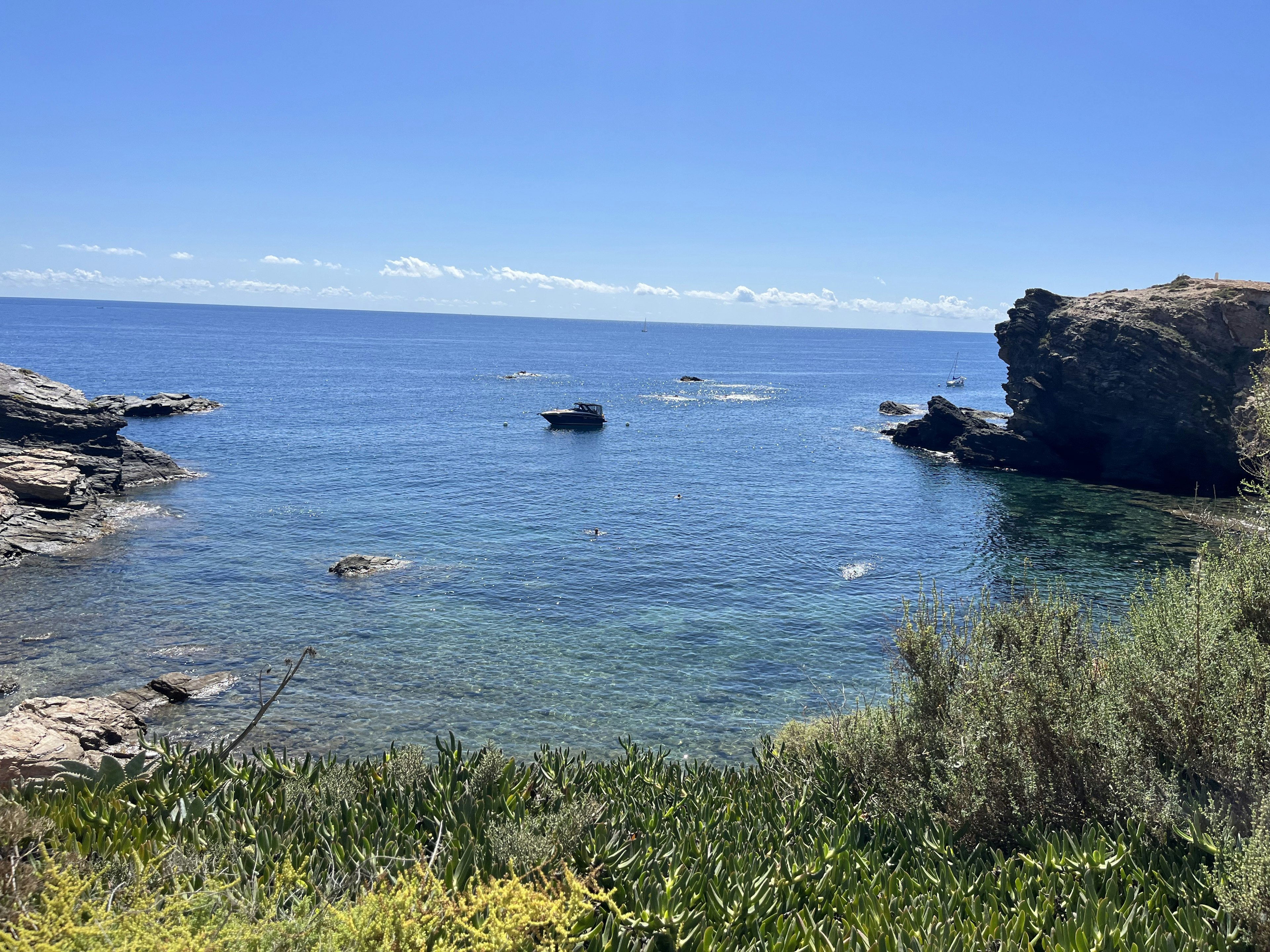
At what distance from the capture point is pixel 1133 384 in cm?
5503

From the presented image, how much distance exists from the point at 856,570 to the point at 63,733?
3143 centimetres

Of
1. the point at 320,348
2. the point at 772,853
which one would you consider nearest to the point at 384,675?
the point at 772,853

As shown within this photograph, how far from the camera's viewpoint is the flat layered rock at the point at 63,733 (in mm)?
16578

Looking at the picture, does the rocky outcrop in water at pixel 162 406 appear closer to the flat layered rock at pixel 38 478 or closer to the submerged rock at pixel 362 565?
the flat layered rock at pixel 38 478

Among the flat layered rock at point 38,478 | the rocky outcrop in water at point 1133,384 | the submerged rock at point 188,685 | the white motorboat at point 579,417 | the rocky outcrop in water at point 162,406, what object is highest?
the rocky outcrop in water at point 1133,384

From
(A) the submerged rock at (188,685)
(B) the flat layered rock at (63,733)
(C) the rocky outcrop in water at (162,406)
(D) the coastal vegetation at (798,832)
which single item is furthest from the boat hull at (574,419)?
(D) the coastal vegetation at (798,832)

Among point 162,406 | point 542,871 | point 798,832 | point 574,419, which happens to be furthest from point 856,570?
point 162,406

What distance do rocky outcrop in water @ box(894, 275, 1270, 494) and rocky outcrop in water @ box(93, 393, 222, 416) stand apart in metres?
76.1

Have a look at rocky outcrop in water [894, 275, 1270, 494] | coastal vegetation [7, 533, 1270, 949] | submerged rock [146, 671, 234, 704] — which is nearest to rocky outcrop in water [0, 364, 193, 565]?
submerged rock [146, 671, 234, 704]

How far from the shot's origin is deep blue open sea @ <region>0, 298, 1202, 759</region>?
82.0 feet

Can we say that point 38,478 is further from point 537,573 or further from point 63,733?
point 63,733

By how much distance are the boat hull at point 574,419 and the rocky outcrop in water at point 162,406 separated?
36373 millimetres

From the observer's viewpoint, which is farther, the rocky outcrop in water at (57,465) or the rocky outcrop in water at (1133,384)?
the rocky outcrop in water at (1133,384)

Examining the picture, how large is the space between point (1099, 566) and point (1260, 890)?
3575cm
